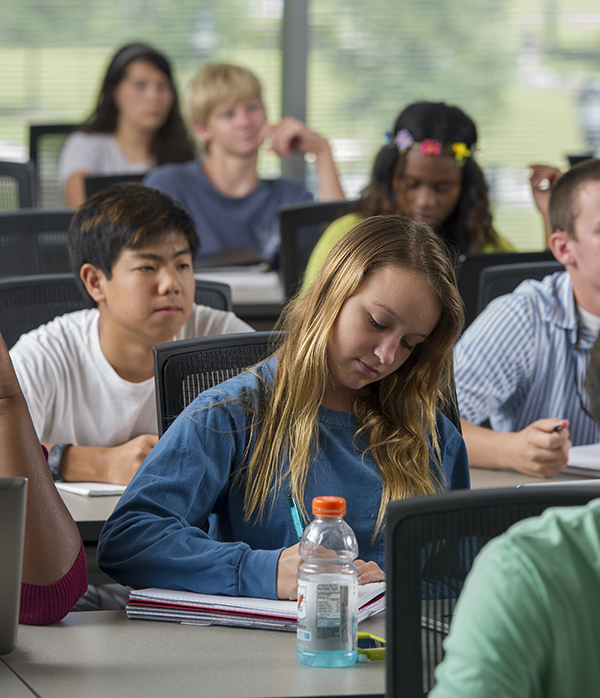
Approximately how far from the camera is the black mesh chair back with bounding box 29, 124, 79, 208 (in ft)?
15.5

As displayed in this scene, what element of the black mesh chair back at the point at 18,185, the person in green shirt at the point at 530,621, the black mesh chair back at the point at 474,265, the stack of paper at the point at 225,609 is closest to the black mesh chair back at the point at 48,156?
the black mesh chair back at the point at 18,185

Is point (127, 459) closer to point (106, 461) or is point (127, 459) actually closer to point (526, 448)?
point (106, 461)

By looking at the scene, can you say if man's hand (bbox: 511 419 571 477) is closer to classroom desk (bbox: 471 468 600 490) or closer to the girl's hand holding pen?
classroom desk (bbox: 471 468 600 490)

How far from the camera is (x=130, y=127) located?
4.55 meters

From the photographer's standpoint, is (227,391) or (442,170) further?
(442,170)

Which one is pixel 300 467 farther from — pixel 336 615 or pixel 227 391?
pixel 336 615

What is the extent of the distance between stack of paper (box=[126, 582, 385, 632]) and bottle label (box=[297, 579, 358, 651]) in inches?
4.2

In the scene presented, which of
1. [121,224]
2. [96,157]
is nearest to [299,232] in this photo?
[121,224]

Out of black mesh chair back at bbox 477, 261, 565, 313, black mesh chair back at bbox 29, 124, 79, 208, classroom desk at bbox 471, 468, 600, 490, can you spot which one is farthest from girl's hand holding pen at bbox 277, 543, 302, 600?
black mesh chair back at bbox 29, 124, 79, 208

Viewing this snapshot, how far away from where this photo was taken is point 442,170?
283 cm

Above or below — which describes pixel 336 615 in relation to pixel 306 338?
below

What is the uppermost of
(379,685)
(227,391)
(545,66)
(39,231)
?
(545,66)

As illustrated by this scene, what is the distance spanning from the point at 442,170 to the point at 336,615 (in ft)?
6.50

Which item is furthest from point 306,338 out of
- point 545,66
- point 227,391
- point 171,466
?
point 545,66
